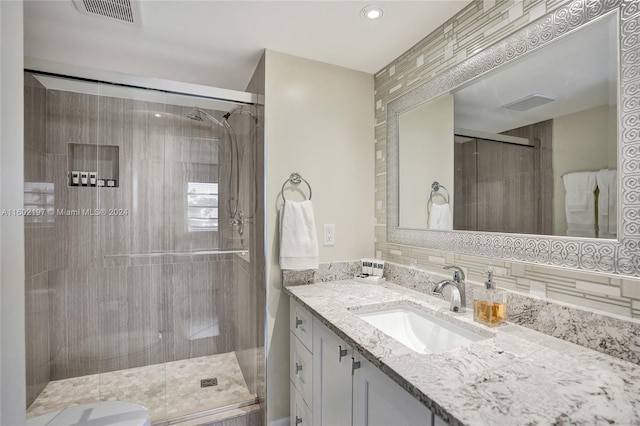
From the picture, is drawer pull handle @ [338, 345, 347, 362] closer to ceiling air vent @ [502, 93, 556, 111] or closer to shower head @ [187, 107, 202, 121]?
ceiling air vent @ [502, 93, 556, 111]

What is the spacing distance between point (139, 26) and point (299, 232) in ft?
4.58

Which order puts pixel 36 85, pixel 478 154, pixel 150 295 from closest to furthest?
pixel 478 154
pixel 36 85
pixel 150 295

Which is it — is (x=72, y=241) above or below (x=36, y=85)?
below

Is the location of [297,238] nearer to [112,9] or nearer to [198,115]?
[198,115]

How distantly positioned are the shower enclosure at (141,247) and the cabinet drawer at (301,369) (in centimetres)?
34

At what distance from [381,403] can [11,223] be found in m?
1.21

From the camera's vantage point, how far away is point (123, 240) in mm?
1753

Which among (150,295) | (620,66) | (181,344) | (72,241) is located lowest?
(181,344)

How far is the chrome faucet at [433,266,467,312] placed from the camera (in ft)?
4.15

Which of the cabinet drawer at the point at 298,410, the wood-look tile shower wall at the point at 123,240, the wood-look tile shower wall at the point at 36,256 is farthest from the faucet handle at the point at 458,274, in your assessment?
the wood-look tile shower wall at the point at 36,256

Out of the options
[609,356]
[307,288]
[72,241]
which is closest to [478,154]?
[609,356]

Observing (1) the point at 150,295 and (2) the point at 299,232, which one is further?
(1) the point at 150,295

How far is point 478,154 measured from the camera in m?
1.35

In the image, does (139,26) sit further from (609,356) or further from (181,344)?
(609,356)
